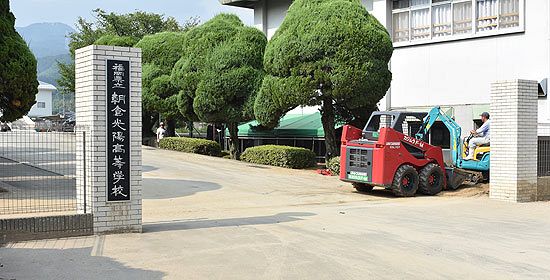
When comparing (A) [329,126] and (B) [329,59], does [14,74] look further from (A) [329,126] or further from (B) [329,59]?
(A) [329,126]

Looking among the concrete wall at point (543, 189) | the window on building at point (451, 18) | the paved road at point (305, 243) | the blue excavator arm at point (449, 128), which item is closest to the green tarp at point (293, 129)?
the window on building at point (451, 18)

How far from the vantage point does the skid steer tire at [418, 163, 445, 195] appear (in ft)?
51.3

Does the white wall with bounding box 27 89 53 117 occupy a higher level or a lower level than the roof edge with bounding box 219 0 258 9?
lower

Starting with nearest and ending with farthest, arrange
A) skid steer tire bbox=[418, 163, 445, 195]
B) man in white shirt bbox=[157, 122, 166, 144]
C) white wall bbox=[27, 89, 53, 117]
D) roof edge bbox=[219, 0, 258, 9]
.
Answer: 1. skid steer tire bbox=[418, 163, 445, 195]
2. man in white shirt bbox=[157, 122, 166, 144]
3. roof edge bbox=[219, 0, 258, 9]
4. white wall bbox=[27, 89, 53, 117]

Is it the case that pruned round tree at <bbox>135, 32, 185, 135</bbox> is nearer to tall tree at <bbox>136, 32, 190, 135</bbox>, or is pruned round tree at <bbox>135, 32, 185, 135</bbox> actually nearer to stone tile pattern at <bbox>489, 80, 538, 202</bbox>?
tall tree at <bbox>136, 32, 190, 135</bbox>

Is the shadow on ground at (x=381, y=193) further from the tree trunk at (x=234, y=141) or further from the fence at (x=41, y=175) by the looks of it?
the tree trunk at (x=234, y=141)

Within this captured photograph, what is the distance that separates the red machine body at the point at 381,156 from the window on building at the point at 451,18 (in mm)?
7390

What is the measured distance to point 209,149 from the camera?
26375mm

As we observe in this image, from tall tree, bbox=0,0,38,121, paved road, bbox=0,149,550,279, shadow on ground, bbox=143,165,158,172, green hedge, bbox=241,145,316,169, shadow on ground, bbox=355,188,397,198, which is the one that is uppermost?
tall tree, bbox=0,0,38,121

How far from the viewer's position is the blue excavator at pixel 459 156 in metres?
16.2

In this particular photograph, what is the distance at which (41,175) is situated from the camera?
15.5m

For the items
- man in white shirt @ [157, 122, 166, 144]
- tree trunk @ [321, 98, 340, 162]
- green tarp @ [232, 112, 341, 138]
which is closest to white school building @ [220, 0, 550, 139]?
green tarp @ [232, 112, 341, 138]

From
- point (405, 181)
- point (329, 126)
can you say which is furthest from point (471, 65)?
point (405, 181)

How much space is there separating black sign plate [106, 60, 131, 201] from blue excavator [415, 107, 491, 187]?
31.9 ft
